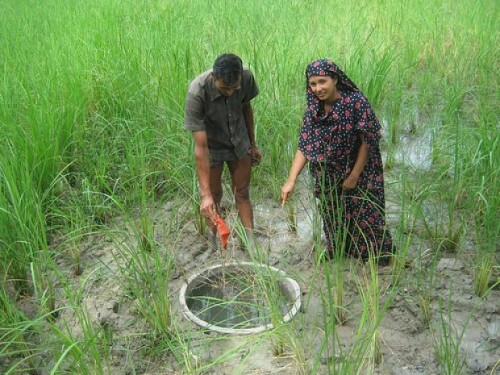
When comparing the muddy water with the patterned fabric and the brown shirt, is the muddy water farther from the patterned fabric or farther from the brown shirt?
the brown shirt

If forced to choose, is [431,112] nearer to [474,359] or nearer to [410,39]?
[410,39]

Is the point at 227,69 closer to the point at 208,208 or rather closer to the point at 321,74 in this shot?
the point at 321,74

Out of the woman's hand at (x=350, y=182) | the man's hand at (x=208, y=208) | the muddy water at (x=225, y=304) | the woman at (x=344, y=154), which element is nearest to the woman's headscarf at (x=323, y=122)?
the woman at (x=344, y=154)

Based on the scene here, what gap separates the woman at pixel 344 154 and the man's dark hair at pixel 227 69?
13.0 inches


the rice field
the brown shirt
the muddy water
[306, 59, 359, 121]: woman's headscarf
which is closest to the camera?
the rice field

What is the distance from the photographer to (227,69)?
7.24ft

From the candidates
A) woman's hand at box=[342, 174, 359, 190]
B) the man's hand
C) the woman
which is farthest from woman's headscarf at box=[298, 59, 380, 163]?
the man's hand

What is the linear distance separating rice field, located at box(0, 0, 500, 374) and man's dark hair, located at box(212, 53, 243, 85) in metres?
0.66

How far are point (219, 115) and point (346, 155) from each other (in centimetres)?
67

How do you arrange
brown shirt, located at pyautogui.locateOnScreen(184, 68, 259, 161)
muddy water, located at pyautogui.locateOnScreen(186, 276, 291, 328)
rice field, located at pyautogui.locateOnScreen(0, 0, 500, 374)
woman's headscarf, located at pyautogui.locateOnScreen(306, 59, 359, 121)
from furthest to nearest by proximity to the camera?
1. brown shirt, located at pyautogui.locateOnScreen(184, 68, 259, 161)
2. muddy water, located at pyautogui.locateOnScreen(186, 276, 291, 328)
3. woman's headscarf, located at pyautogui.locateOnScreen(306, 59, 359, 121)
4. rice field, located at pyautogui.locateOnScreen(0, 0, 500, 374)

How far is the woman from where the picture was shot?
2227 millimetres

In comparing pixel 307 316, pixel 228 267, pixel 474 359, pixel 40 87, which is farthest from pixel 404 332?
pixel 40 87

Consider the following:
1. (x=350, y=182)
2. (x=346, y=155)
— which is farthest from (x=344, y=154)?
(x=350, y=182)

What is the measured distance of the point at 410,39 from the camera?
4.74 m
